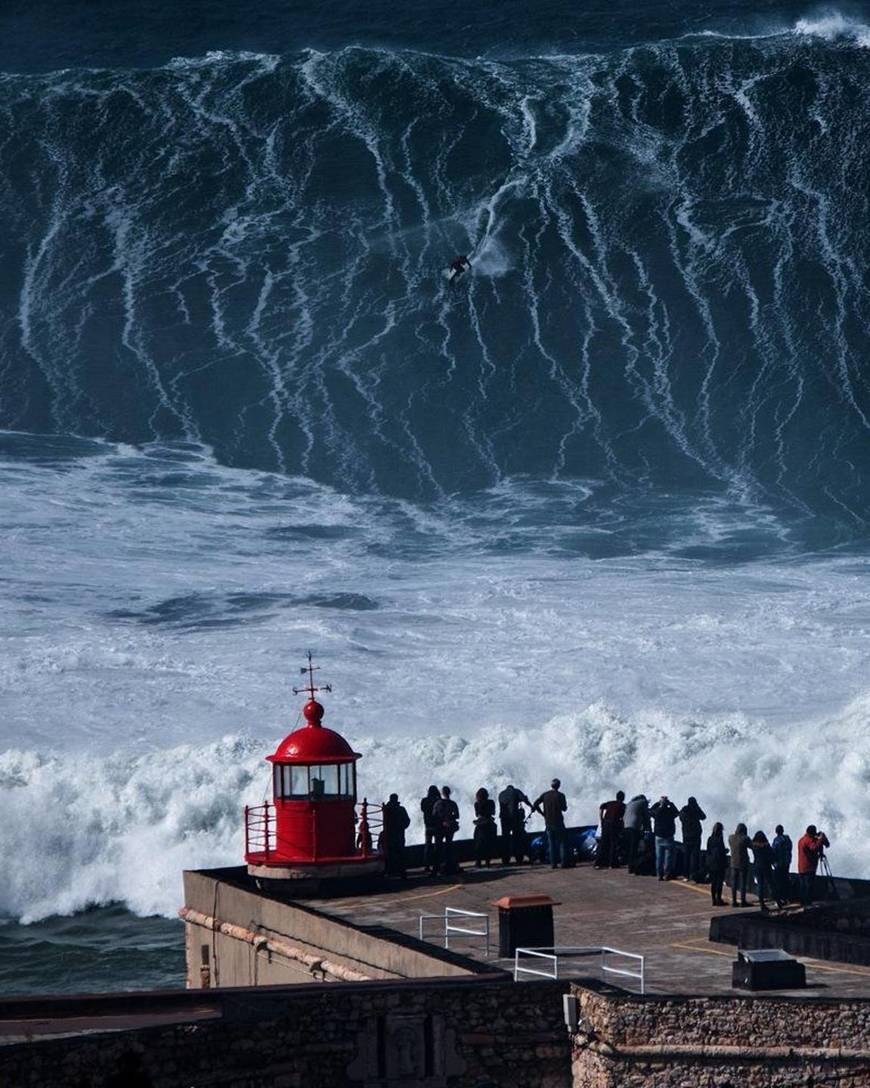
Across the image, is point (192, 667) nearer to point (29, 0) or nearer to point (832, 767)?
point (832, 767)

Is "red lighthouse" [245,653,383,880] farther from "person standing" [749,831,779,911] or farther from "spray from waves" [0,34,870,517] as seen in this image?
"spray from waves" [0,34,870,517]

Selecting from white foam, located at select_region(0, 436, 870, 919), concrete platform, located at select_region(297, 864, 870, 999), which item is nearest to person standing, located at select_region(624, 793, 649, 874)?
concrete platform, located at select_region(297, 864, 870, 999)

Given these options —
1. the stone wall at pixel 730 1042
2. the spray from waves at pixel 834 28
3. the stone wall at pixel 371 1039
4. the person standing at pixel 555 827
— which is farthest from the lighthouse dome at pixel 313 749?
the spray from waves at pixel 834 28

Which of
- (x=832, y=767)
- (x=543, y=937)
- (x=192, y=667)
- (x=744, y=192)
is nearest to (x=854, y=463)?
(x=744, y=192)

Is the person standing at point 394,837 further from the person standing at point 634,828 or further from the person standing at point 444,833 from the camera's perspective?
the person standing at point 634,828

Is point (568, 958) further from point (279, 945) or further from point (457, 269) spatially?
point (457, 269)

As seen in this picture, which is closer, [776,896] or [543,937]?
[543,937]
